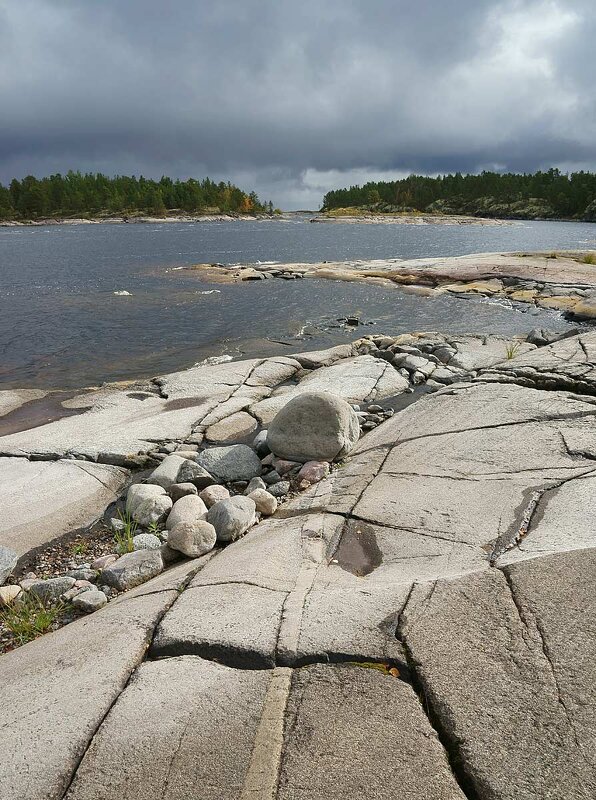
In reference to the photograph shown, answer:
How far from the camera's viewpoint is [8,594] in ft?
16.8

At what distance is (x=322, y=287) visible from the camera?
28938 millimetres

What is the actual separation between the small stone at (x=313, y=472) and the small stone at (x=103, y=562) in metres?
2.49

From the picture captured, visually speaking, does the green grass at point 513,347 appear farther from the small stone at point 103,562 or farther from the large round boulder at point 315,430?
the small stone at point 103,562

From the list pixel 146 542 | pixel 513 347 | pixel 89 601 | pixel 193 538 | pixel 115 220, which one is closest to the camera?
pixel 89 601

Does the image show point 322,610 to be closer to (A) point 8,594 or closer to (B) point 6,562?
(A) point 8,594

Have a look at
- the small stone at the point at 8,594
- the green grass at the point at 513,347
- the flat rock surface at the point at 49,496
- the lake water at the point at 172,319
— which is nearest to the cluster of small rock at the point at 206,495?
the small stone at the point at 8,594

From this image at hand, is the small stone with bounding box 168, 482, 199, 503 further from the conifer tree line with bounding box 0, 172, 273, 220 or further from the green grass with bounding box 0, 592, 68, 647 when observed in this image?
the conifer tree line with bounding box 0, 172, 273, 220

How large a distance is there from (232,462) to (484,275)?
78.9 ft

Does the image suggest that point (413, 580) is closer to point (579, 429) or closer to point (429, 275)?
point (579, 429)

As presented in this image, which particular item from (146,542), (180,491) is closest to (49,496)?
(180,491)

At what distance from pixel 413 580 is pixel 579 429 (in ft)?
12.3

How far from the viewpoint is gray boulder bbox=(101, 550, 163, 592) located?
522 centimetres

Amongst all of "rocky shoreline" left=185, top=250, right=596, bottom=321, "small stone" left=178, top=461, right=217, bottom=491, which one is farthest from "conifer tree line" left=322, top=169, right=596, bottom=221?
"small stone" left=178, top=461, right=217, bottom=491

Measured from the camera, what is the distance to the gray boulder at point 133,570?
5.22m
